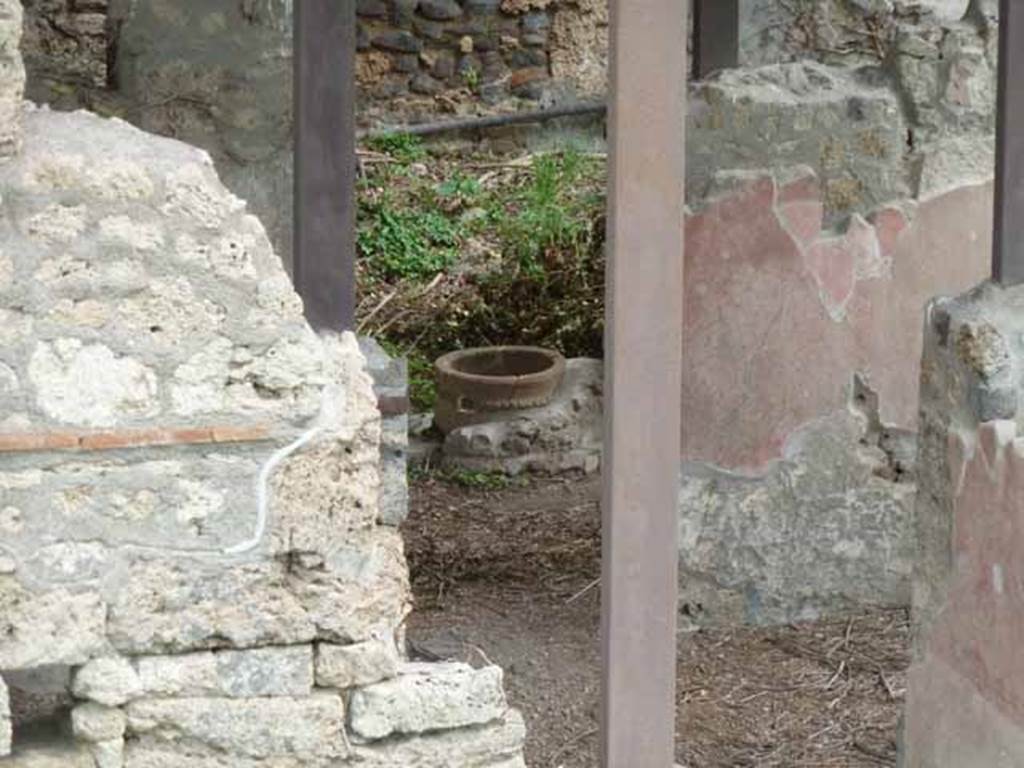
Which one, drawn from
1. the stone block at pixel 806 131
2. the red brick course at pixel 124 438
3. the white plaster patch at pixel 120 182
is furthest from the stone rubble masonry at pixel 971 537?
the white plaster patch at pixel 120 182

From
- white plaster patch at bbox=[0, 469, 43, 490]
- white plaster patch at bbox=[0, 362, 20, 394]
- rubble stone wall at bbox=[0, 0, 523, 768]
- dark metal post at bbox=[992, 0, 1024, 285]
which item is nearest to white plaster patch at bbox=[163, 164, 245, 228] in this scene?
rubble stone wall at bbox=[0, 0, 523, 768]

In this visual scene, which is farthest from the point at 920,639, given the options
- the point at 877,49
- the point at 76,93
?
the point at 877,49

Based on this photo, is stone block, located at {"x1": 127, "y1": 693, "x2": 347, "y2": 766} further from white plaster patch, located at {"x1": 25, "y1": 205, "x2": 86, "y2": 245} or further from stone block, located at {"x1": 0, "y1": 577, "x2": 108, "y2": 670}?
white plaster patch, located at {"x1": 25, "y1": 205, "x2": 86, "y2": 245}

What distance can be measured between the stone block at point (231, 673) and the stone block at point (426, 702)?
4.4 inches

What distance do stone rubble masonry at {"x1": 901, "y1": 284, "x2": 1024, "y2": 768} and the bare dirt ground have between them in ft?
2.15

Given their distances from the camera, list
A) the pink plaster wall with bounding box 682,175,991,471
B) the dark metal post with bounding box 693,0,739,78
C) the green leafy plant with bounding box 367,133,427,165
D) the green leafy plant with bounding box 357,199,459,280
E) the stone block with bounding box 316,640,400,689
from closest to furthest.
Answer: the stone block with bounding box 316,640,400,689 < the pink plaster wall with bounding box 682,175,991,471 < the dark metal post with bounding box 693,0,739,78 < the green leafy plant with bounding box 357,199,459,280 < the green leafy plant with bounding box 367,133,427,165

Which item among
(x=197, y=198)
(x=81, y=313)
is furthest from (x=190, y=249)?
(x=81, y=313)

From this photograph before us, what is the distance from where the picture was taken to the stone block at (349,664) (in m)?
4.16

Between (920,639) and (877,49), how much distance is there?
5.09 meters

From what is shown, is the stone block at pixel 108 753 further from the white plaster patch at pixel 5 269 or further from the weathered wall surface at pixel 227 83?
the weathered wall surface at pixel 227 83

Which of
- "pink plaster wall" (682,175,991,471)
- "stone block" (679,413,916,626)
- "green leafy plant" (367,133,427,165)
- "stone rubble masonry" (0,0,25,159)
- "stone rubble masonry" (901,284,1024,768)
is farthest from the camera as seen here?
"green leafy plant" (367,133,427,165)

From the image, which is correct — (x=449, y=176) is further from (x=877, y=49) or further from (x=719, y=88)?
(x=719, y=88)

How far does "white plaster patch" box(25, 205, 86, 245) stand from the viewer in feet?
12.8

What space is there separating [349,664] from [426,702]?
0.50 feet
